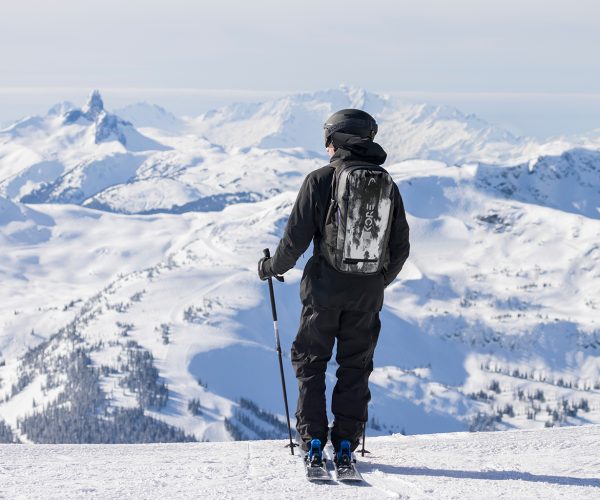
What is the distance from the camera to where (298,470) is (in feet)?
30.9

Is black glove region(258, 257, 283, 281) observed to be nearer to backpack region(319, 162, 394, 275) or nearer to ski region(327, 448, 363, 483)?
backpack region(319, 162, 394, 275)

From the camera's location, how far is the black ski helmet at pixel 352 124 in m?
9.32

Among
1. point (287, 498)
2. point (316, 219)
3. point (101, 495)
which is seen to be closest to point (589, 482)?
point (287, 498)

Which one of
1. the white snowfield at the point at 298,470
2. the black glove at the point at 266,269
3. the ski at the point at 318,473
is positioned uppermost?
the black glove at the point at 266,269

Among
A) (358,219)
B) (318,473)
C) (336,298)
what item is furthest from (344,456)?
(358,219)

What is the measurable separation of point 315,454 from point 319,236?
2660 millimetres

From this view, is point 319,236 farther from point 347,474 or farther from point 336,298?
point 347,474

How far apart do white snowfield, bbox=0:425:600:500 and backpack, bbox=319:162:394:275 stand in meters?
2.57

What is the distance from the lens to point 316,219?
9242mm

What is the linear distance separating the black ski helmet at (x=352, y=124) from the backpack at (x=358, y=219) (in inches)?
20.4

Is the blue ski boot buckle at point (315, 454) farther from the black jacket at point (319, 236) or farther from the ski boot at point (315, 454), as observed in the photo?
the black jacket at point (319, 236)

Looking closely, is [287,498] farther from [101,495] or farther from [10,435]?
[10,435]

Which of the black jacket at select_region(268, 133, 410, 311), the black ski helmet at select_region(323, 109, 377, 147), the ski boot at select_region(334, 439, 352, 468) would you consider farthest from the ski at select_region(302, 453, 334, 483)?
the black ski helmet at select_region(323, 109, 377, 147)

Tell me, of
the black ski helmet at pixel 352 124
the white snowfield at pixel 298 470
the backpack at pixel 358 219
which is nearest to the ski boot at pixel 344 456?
the white snowfield at pixel 298 470
